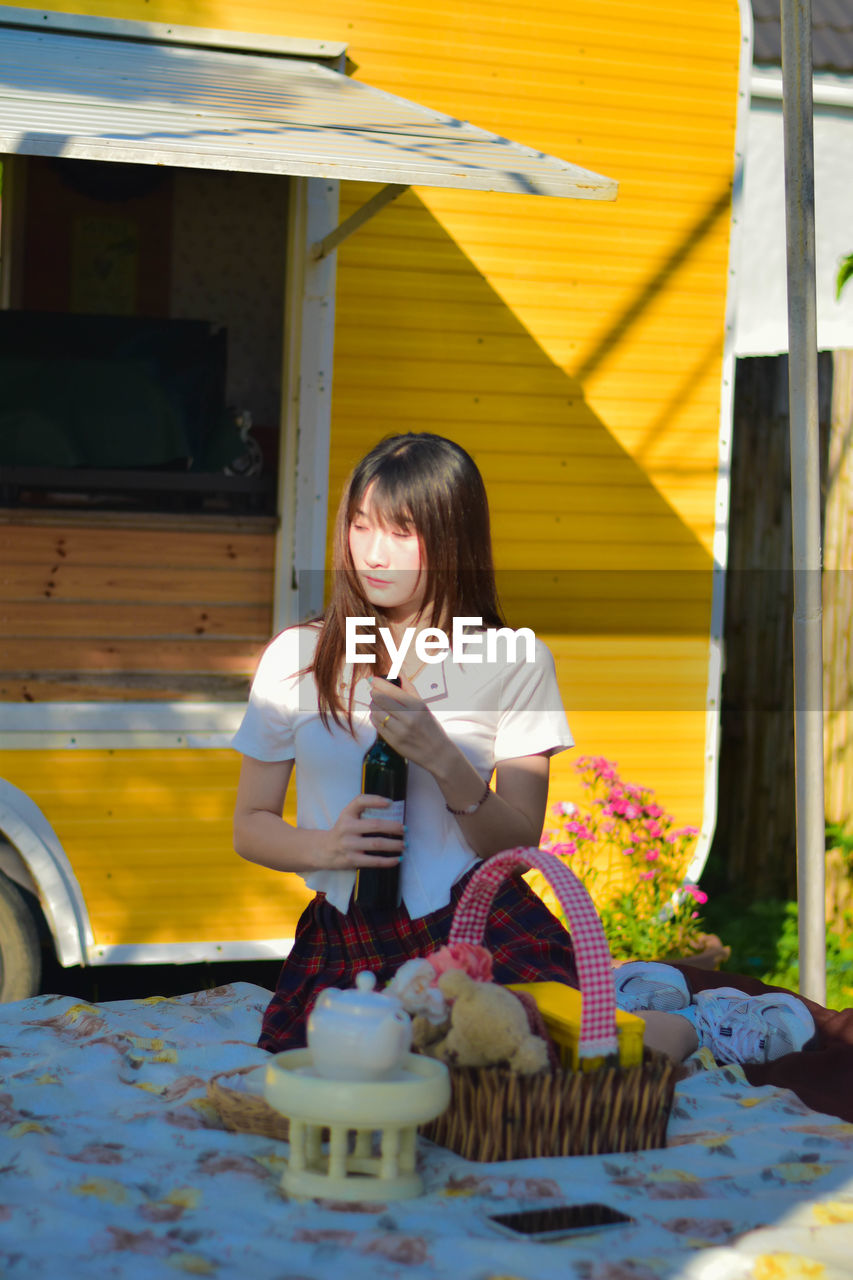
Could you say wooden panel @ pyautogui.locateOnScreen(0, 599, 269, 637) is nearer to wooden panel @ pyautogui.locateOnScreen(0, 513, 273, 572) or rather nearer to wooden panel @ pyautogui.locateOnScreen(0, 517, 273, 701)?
wooden panel @ pyautogui.locateOnScreen(0, 517, 273, 701)

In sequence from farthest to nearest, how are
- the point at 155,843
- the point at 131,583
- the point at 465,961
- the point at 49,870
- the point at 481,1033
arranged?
1. the point at 131,583
2. the point at 155,843
3. the point at 49,870
4. the point at 465,961
5. the point at 481,1033

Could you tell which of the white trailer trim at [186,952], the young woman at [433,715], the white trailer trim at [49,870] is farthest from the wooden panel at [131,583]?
the young woman at [433,715]

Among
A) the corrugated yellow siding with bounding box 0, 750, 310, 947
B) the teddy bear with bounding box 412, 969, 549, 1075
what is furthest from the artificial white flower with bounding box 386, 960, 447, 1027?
the corrugated yellow siding with bounding box 0, 750, 310, 947

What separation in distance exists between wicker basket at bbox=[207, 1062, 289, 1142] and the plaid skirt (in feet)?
1.14

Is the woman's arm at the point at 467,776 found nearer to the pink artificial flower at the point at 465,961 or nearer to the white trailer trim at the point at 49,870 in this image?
the pink artificial flower at the point at 465,961

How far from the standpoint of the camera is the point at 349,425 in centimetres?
464

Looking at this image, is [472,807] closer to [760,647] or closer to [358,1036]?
[358,1036]

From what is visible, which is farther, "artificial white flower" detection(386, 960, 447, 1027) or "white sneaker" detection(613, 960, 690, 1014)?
"white sneaker" detection(613, 960, 690, 1014)

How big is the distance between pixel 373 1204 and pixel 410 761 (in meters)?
0.90

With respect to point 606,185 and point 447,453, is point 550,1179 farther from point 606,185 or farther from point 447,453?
point 606,185

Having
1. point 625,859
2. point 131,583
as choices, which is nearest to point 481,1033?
point 131,583

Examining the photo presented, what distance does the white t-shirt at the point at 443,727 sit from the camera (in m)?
2.71

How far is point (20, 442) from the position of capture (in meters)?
4.71

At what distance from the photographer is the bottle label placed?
248cm
